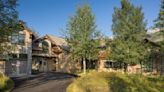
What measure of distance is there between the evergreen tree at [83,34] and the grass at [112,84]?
15700mm

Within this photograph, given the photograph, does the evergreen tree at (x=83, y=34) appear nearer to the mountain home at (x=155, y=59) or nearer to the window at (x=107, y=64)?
the window at (x=107, y=64)

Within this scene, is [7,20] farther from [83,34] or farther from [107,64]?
[107,64]

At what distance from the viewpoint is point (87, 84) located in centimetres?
1694

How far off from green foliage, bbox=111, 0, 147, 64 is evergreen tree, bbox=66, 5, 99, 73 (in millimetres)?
3737

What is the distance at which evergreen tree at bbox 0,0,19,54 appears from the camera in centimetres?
1973

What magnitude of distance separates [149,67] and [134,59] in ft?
13.9

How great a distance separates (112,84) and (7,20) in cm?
1089

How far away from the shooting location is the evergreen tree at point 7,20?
777 inches

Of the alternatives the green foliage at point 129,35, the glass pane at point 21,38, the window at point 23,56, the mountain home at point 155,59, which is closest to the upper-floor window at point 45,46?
the window at point 23,56

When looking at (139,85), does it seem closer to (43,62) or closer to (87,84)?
(87,84)

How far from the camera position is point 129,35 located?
105 ft

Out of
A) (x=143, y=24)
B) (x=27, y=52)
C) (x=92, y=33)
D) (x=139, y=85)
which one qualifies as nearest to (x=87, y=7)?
(x=92, y=33)

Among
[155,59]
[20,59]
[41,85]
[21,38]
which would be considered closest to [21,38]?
[21,38]

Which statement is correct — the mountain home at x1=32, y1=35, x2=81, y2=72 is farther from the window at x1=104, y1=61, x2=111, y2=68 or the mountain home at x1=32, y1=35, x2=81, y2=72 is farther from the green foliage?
the green foliage
